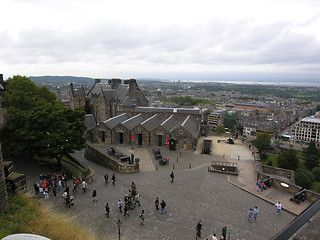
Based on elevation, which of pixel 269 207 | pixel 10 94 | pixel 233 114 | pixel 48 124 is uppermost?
pixel 10 94

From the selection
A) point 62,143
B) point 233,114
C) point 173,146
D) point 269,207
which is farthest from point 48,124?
point 233,114

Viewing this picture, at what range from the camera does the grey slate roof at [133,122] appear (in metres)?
38.2

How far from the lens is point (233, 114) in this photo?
580 ft

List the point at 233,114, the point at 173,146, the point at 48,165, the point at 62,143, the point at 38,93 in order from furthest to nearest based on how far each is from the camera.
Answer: the point at 233,114
the point at 173,146
the point at 38,93
the point at 48,165
the point at 62,143

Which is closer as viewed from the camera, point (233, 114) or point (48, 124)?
point (48, 124)

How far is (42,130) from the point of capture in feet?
84.4

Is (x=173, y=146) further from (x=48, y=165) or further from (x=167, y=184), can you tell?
(x=48, y=165)

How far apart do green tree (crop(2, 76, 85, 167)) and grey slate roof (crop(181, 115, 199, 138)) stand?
53.8ft

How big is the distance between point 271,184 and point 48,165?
26.4 metres

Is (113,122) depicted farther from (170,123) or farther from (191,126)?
(191,126)

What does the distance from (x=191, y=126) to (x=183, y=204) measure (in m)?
20.2

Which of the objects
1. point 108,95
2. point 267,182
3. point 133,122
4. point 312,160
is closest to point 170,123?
point 133,122

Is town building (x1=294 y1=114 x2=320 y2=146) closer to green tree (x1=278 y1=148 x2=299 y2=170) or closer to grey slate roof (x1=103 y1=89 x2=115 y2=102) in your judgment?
green tree (x1=278 y1=148 x2=299 y2=170)

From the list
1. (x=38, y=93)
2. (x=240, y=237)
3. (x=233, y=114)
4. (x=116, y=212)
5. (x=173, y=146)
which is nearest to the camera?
(x=240, y=237)
